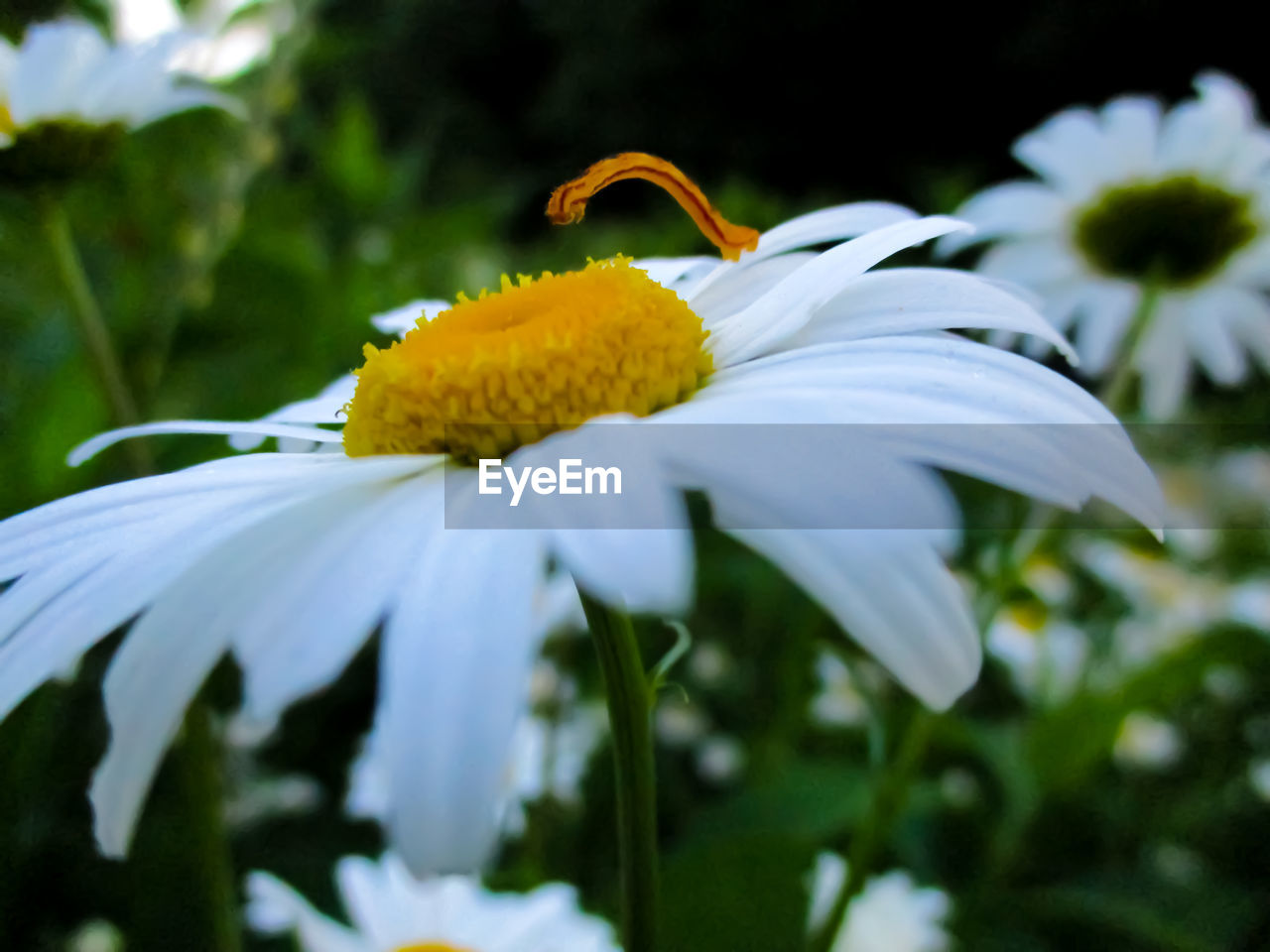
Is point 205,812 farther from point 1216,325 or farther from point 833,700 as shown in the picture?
point 833,700

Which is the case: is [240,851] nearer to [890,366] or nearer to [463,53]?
[890,366]

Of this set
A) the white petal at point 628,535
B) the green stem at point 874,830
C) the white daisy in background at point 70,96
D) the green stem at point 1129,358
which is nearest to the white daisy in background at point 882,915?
the green stem at point 874,830

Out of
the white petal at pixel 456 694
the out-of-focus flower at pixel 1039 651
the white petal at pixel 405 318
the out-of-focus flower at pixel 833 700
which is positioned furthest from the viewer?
the out-of-focus flower at pixel 833 700

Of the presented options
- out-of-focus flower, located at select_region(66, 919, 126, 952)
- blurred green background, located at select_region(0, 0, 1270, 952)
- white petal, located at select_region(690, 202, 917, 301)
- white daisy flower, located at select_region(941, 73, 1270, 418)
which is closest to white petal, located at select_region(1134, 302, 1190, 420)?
white daisy flower, located at select_region(941, 73, 1270, 418)

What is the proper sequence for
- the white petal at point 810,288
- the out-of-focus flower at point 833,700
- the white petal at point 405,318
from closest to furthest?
1. the white petal at point 810,288
2. the white petal at point 405,318
3. the out-of-focus flower at point 833,700

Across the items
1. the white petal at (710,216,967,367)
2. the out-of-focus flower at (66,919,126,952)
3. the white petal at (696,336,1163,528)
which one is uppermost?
the white petal at (710,216,967,367)

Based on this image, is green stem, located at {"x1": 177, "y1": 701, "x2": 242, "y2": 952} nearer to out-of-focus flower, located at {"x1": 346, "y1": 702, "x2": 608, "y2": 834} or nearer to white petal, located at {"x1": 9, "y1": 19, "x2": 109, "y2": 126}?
out-of-focus flower, located at {"x1": 346, "y1": 702, "x2": 608, "y2": 834}

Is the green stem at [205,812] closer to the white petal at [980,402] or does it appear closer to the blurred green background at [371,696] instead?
the blurred green background at [371,696]
